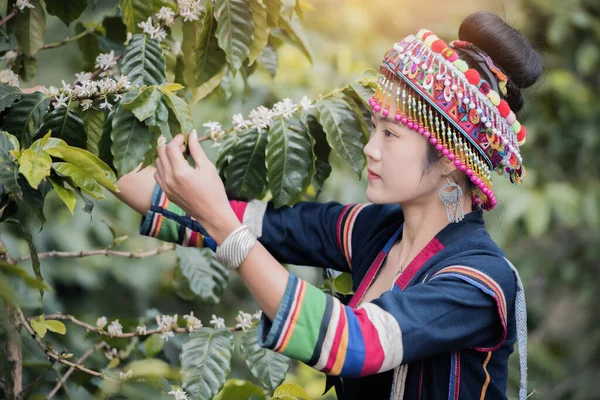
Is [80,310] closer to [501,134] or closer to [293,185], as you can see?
[293,185]

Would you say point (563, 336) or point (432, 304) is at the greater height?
point (432, 304)

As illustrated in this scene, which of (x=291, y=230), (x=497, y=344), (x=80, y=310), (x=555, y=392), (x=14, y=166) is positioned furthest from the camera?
(x=555, y=392)

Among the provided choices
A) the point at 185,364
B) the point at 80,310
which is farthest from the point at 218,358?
the point at 80,310

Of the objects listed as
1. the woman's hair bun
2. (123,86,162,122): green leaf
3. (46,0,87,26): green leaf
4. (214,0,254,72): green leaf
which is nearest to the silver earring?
the woman's hair bun

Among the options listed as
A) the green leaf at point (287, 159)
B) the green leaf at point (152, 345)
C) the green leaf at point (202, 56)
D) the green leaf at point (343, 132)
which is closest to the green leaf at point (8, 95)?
the green leaf at point (202, 56)

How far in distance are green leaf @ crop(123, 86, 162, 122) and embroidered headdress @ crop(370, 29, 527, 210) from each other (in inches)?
17.1

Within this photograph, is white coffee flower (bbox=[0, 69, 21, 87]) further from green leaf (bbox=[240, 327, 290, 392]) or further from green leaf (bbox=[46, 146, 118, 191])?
green leaf (bbox=[240, 327, 290, 392])

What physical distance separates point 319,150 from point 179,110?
432 millimetres

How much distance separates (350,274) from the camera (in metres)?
1.73

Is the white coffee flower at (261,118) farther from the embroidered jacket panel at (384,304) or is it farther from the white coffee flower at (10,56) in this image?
the white coffee flower at (10,56)

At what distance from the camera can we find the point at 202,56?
1.52m

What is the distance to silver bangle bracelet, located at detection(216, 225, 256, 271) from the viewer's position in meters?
1.24

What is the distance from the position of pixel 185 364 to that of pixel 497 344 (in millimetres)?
581

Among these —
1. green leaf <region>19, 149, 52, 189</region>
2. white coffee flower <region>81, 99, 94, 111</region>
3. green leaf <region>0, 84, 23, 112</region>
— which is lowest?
green leaf <region>19, 149, 52, 189</region>
